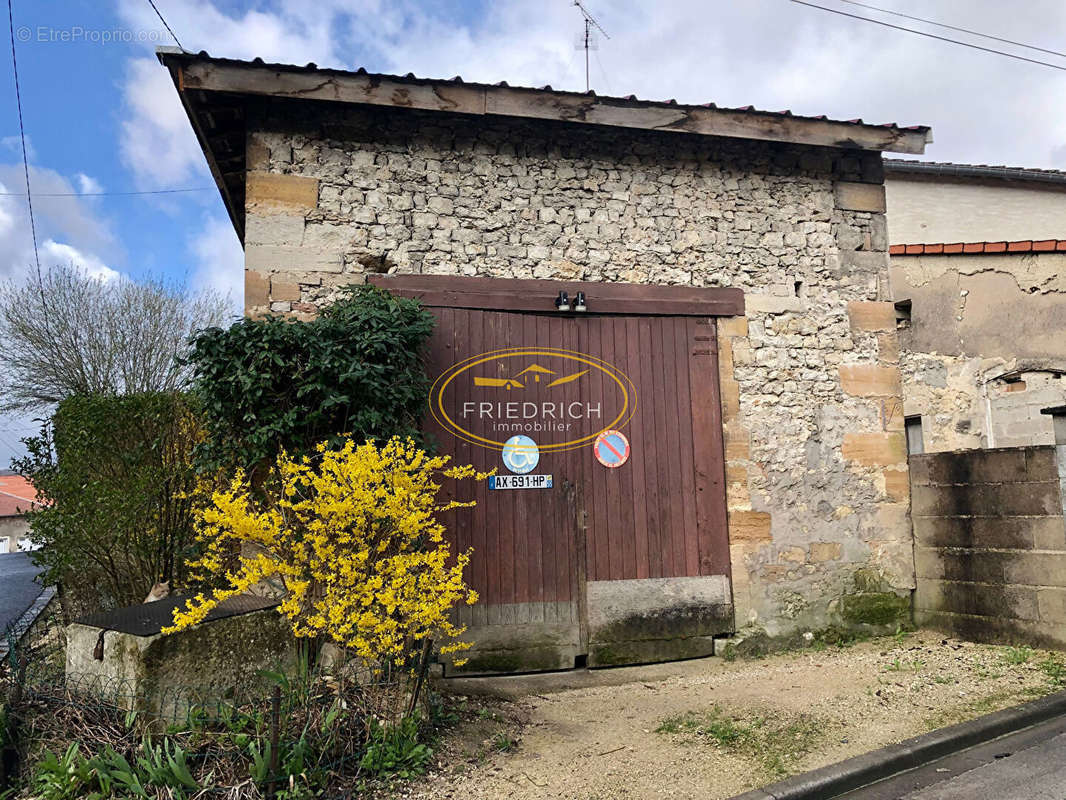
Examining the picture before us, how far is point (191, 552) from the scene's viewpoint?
483cm

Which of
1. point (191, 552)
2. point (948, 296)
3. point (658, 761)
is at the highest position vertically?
point (948, 296)

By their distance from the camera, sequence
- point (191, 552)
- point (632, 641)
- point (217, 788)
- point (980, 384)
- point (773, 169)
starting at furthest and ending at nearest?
point (980, 384) < point (773, 169) < point (632, 641) < point (191, 552) < point (217, 788)

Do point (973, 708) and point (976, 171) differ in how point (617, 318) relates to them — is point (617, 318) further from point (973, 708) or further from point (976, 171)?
point (976, 171)

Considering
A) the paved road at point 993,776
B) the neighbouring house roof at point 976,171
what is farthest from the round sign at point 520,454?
the neighbouring house roof at point 976,171

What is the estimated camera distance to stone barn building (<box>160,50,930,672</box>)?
17.4 feet

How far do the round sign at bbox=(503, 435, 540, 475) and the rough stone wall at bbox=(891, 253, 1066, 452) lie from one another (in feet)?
20.0

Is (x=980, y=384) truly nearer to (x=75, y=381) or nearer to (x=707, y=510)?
(x=707, y=510)

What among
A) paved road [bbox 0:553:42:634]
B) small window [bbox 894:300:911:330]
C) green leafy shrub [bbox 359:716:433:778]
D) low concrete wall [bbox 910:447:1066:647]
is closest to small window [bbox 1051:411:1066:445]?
low concrete wall [bbox 910:447:1066:647]

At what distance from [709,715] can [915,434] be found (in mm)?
6673

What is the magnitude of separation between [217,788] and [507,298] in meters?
3.58

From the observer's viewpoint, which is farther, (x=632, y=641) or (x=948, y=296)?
(x=948, y=296)

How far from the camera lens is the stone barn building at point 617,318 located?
5.30m

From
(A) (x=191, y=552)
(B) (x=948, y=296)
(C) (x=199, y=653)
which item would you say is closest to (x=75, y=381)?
(A) (x=191, y=552)

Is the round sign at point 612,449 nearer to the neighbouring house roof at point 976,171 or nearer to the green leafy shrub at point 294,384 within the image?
the green leafy shrub at point 294,384
